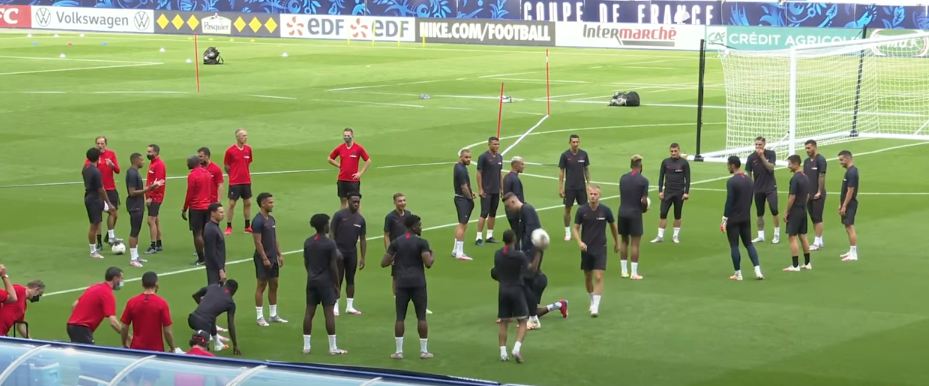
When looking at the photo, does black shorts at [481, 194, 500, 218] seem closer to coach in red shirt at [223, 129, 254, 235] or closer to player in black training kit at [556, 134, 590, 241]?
player in black training kit at [556, 134, 590, 241]

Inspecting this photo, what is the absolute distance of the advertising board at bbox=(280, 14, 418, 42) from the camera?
7925cm

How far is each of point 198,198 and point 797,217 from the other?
30.8 feet

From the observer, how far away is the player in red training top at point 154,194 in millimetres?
24016

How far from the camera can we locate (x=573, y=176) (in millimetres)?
25484

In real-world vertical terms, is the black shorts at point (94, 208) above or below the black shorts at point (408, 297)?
above

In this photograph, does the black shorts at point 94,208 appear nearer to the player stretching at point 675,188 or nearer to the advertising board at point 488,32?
the player stretching at point 675,188

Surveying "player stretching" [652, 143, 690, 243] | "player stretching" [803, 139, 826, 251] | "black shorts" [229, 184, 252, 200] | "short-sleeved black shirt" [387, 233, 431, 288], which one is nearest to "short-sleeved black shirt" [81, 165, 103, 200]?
"black shorts" [229, 184, 252, 200]

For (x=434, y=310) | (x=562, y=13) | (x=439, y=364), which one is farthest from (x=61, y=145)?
(x=562, y=13)

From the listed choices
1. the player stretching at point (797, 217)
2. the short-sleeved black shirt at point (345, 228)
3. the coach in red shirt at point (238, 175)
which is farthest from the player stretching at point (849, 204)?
the coach in red shirt at point (238, 175)

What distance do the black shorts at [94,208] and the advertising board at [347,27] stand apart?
55849 millimetres

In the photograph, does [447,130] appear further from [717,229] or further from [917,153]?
[717,229]

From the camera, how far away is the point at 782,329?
18969 millimetres

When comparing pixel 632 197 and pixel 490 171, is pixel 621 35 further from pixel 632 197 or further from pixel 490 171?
pixel 632 197

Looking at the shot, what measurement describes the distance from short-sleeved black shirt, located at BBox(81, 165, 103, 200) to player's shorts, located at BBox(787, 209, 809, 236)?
36.4 ft
